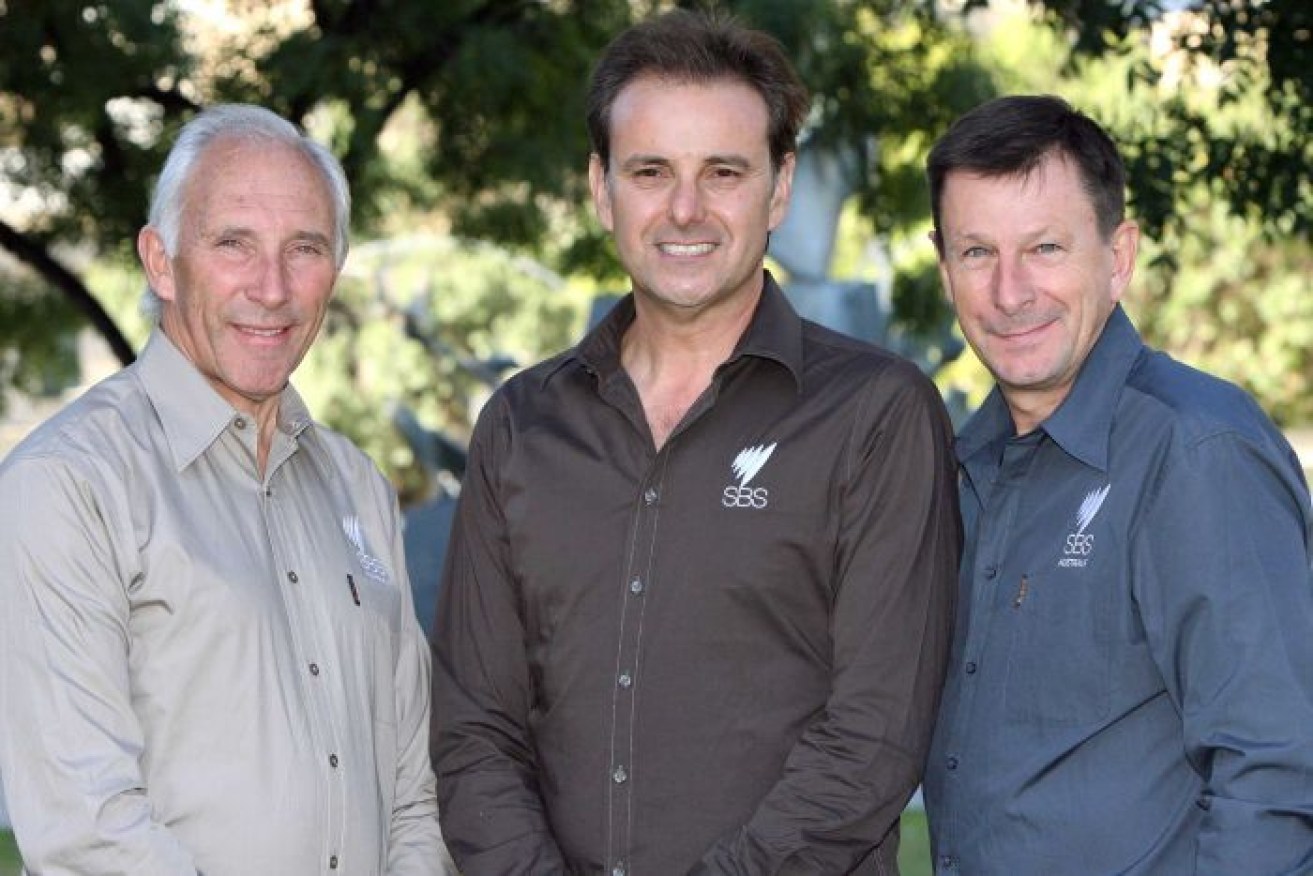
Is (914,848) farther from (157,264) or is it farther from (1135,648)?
(157,264)

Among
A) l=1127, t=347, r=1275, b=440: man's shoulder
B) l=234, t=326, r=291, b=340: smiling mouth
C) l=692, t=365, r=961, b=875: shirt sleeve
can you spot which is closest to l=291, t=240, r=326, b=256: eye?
l=234, t=326, r=291, b=340: smiling mouth

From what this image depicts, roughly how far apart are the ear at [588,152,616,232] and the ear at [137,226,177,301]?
78 centimetres

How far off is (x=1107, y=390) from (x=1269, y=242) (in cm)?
505

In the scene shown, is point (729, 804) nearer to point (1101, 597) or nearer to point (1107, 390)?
point (1101, 597)

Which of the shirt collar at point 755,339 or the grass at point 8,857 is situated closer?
the shirt collar at point 755,339

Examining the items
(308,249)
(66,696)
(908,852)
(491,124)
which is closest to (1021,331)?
(308,249)

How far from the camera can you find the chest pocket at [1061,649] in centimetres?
310

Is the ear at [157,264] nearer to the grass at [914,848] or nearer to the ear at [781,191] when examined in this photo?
the ear at [781,191]

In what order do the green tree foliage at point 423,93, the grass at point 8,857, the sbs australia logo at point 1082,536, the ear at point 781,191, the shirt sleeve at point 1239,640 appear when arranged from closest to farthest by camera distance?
the shirt sleeve at point 1239,640, the sbs australia logo at point 1082,536, the ear at point 781,191, the grass at point 8,857, the green tree foliage at point 423,93

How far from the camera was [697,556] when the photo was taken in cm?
335

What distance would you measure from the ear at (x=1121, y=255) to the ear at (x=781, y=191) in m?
0.60

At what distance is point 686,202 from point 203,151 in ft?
2.83

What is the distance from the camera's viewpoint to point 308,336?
11.8 ft

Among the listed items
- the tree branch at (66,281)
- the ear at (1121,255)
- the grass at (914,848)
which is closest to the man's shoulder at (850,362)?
the ear at (1121,255)
